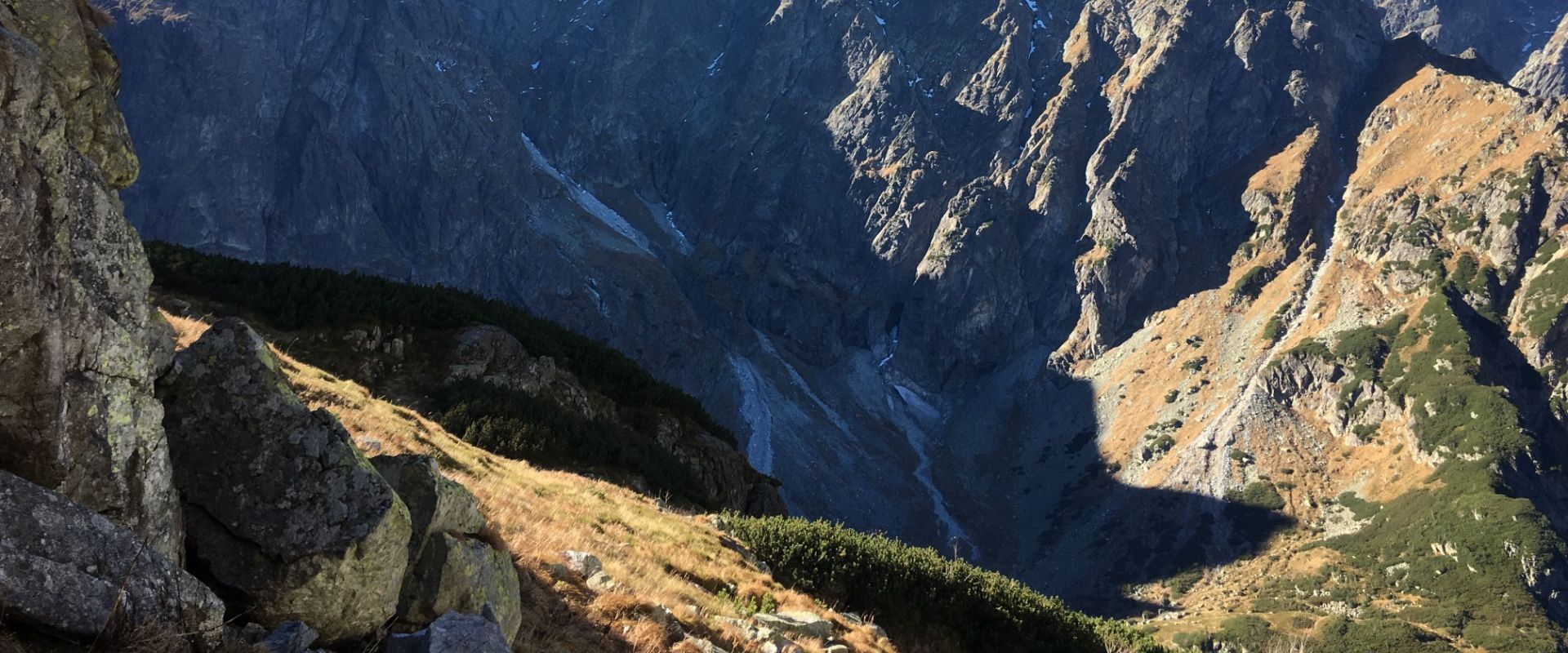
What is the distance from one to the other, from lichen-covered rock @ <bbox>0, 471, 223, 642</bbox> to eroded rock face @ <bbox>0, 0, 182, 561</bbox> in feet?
2.26

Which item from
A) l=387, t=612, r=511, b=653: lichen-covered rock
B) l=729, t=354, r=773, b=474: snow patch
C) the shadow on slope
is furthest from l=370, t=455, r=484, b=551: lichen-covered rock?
the shadow on slope

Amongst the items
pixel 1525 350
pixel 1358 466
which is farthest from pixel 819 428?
pixel 1525 350

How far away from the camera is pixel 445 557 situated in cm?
713

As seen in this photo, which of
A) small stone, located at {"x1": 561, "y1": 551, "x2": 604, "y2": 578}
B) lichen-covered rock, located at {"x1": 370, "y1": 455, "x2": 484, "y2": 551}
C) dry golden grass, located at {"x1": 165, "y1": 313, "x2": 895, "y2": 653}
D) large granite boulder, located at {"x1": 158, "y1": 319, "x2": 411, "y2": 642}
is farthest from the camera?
small stone, located at {"x1": 561, "y1": 551, "x2": 604, "y2": 578}

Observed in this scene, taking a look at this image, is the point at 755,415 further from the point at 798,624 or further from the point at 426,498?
the point at 426,498

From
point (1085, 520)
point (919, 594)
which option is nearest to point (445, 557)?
point (919, 594)

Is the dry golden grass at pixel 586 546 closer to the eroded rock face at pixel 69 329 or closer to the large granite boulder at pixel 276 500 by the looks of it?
the large granite boulder at pixel 276 500

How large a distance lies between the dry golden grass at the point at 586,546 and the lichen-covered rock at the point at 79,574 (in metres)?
3.28

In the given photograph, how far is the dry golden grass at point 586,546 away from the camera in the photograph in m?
8.82

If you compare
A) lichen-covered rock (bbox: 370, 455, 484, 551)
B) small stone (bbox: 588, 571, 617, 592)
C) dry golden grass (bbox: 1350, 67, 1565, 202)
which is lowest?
small stone (bbox: 588, 571, 617, 592)

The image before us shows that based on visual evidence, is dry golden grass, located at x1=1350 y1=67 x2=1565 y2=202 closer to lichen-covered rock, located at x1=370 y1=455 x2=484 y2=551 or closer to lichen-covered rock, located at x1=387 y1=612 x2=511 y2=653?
lichen-covered rock, located at x1=370 y1=455 x2=484 y2=551

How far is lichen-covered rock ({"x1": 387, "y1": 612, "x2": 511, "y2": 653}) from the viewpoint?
5656 millimetres

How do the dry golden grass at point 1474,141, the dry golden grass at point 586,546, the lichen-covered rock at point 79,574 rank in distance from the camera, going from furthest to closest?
the dry golden grass at point 1474,141 → the dry golden grass at point 586,546 → the lichen-covered rock at point 79,574

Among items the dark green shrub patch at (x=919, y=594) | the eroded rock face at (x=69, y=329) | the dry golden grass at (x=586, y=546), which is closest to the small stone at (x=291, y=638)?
the eroded rock face at (x=69, y=329)
